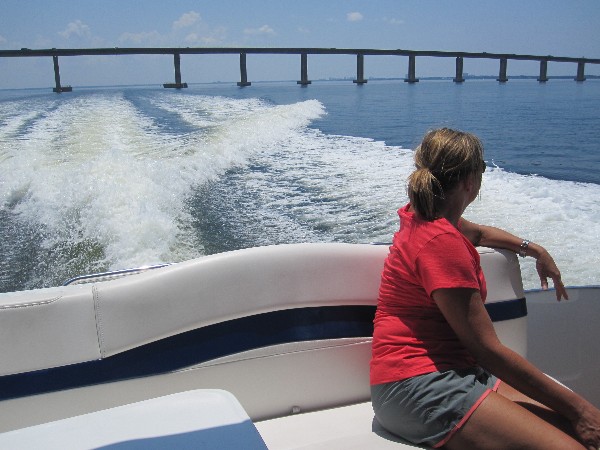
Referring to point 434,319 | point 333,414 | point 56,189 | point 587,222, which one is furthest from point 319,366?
point 56,189

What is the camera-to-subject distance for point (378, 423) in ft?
4.95

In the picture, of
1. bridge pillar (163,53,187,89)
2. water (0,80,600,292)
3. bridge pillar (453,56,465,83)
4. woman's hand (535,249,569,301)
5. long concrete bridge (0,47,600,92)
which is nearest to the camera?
woman's hand (535,249,569,301)

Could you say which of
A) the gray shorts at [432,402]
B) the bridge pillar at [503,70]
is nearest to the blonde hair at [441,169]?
the gray shorts at [432,402]

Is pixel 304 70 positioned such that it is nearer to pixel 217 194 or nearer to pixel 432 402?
pixel 217 194

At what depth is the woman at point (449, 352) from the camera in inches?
49.6

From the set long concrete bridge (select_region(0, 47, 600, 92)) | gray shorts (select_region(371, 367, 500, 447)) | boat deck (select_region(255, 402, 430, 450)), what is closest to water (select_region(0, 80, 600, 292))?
gray shorts (select_region(371, 367, 500, 447))

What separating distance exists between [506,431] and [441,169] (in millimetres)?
612

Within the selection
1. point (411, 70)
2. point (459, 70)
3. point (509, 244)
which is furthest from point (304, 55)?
point (509, 244)

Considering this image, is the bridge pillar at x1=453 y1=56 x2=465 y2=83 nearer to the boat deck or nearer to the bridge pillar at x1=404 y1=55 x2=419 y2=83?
the bridge pillar at x1=404 y1=55 x2=419 y2=83

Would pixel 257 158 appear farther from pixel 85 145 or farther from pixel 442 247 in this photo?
pixel 442 247

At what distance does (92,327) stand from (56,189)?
18.1 feet

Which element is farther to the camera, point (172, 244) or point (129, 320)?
point (172, 244)

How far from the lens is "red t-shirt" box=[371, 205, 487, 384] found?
130 centimetres

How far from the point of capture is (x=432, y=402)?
130cm
